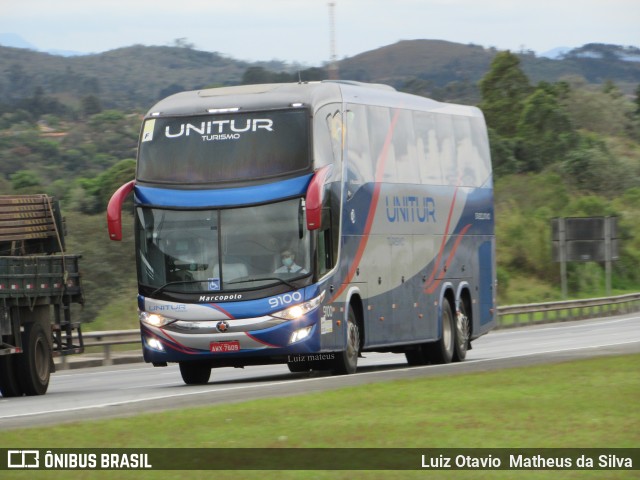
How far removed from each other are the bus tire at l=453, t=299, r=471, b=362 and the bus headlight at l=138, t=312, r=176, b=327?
7.21m

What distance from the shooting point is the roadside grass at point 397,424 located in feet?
38.1

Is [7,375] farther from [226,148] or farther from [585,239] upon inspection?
[585,239]

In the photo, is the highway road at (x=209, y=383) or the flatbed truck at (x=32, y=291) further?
the flatbed truck at (x=32, y=291)

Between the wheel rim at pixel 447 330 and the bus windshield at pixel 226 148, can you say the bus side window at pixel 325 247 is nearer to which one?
the bus windshield at pixel 226 148

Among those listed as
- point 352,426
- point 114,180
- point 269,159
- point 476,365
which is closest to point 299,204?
point 269,159

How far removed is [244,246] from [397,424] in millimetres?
7716

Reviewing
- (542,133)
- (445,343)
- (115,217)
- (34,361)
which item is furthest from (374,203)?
(542,133)

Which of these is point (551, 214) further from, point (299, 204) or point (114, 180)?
point (299, 204)

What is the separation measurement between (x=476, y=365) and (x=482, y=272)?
6.12 metres

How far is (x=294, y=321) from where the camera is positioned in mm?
20719

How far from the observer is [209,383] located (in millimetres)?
22578

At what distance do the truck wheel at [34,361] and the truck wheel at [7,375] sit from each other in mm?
78

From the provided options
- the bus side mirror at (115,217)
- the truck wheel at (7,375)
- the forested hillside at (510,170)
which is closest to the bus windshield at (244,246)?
the bus side mirror at (115,217)

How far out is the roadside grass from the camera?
11.6 metres
